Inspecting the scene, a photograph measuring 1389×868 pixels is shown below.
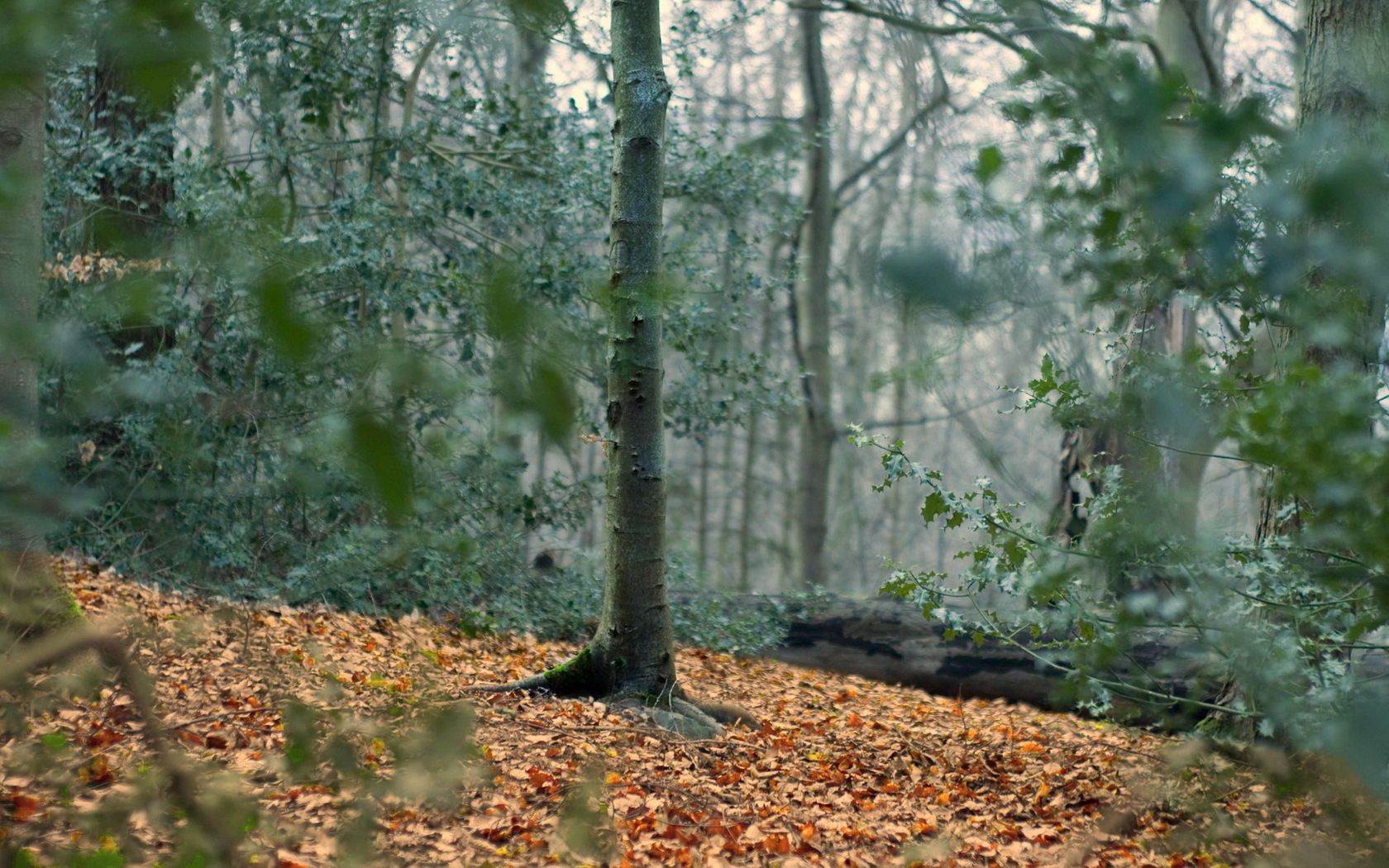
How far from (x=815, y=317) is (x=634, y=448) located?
8960 mm

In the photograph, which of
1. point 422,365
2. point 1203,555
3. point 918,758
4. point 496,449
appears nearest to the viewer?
point 422,365

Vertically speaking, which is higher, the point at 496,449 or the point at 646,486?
the point at 496,449

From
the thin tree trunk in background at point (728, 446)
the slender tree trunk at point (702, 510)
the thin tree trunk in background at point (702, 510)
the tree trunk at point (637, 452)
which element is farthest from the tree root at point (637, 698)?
the slender tree trunk at point (702, 510)

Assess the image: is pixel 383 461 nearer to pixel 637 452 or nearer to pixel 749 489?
pixel 637 452

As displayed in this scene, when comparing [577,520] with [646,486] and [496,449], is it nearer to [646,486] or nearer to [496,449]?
[646,486]

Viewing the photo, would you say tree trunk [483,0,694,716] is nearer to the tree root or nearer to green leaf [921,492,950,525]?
the tree root

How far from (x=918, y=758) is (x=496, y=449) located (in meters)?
4.58

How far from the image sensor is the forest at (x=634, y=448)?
1.05m

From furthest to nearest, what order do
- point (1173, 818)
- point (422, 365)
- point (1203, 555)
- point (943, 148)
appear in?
1. point (1173, 818)
2. point (943, 148)
3. point (1203, 555)
4. point (422, 365)

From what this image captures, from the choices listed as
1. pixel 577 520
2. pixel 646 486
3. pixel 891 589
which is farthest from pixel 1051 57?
pixel 577 520

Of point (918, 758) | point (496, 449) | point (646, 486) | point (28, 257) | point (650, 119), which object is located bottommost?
point (918, 758)

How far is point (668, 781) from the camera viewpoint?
439 cm

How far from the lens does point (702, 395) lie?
31.0ft

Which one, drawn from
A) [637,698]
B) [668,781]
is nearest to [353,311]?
[668,781]
